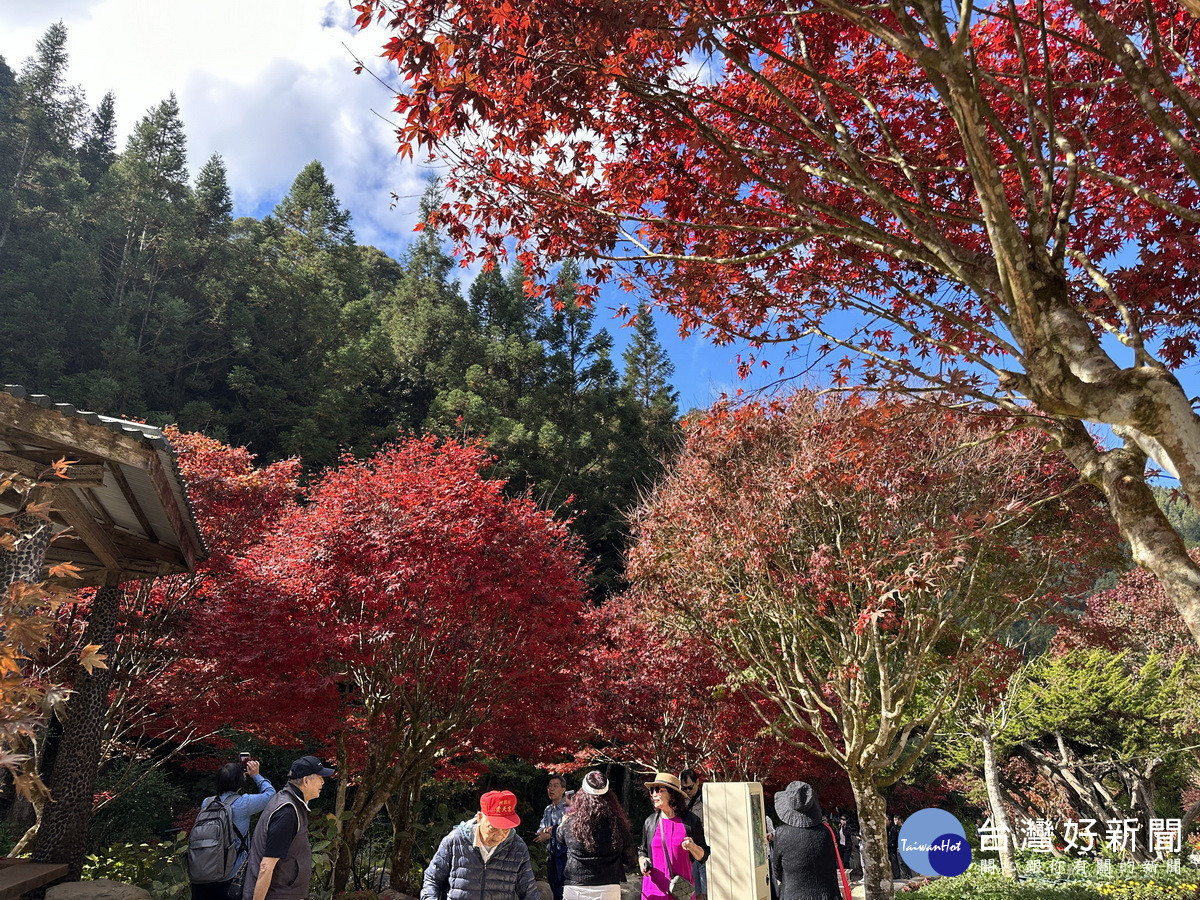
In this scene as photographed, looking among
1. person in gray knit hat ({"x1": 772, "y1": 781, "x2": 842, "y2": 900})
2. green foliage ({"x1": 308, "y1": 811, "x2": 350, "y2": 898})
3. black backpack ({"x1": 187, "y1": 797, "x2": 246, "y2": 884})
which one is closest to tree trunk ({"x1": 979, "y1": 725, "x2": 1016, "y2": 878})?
person in gray knit hat ({"x1": 772, "y1": 781, "x2": 842, "y2": 900})

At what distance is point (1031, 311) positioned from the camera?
10.6 ft

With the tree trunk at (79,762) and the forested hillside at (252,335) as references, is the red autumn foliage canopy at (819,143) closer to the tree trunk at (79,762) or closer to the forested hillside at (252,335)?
the tree trunk at (79,762)

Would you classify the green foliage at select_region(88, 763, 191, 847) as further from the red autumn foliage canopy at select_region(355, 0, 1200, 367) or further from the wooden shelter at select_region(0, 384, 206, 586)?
the red autumn foliage canopy at select_region(355, 0, 1200, 367)

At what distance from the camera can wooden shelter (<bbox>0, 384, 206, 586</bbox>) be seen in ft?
15.2

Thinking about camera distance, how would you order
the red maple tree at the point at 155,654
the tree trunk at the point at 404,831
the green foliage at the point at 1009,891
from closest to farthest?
1. the red maple tree at the point at 155,654
2. the green foliage at the point at 1009,891
3. the tree trunk at the point at 404,831

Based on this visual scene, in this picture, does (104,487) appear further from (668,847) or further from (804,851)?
(804,851)

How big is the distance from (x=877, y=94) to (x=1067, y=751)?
1776 centimetres

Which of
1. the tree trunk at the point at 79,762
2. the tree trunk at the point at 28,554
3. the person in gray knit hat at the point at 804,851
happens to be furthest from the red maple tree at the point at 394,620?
the person in gray knit hat at the point at 804,851

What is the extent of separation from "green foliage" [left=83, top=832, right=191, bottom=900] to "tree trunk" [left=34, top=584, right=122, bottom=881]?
5.69 feet

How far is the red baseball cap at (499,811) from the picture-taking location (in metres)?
3.76

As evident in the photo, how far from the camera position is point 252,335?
2977cm

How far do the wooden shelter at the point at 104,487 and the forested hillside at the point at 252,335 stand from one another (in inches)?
643

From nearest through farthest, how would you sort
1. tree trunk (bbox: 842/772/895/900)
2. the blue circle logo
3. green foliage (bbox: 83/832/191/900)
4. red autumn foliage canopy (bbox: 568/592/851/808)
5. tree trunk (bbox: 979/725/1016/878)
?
the blue circle logo
green foliage (bbox: 83/832/191/900)
tree trunk (bbox: 842/772/895/900)
tree trunk (bbox: 979/725/1016/878)
red autumn foliage canopy (bbox: 568/592/851/808)

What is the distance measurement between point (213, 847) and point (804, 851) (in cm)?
410
